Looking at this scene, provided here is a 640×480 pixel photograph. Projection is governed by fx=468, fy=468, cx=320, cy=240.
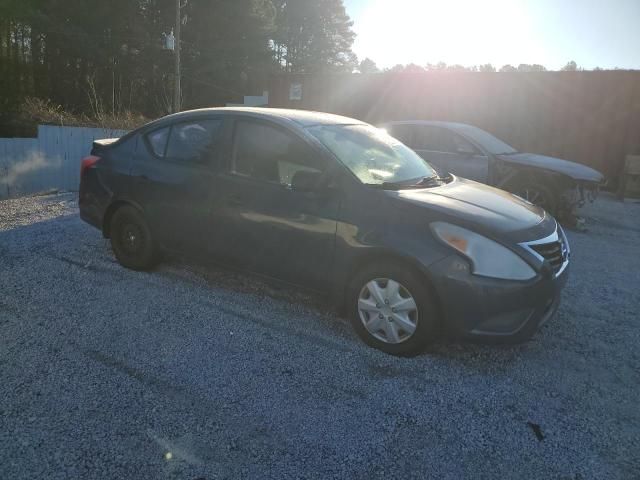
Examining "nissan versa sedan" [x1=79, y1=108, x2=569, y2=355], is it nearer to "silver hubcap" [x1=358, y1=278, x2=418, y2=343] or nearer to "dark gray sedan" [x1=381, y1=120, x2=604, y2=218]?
"silver hubcap" [x1=358, y1=278, x2=418, y2=343]

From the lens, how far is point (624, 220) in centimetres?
859

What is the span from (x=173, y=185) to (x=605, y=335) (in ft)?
12.4

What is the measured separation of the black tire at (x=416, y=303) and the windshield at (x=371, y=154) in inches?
27.3

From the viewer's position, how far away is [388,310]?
316cm

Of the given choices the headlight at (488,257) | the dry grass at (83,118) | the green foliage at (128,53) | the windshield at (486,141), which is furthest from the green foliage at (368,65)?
the headlight at (488,257)

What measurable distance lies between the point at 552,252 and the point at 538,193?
477cm

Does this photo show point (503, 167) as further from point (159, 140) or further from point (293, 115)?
point (159, 140)

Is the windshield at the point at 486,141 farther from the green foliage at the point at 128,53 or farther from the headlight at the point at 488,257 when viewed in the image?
the green foliage at the point at 128,53

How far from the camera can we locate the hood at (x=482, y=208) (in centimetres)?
309

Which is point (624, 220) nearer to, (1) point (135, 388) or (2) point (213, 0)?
(1) point (135, 388)

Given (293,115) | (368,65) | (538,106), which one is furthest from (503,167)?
(368,65)

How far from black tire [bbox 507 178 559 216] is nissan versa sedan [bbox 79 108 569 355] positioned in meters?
3.88

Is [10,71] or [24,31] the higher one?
[24,31]

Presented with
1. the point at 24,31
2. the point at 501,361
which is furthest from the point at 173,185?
the point at 24,31
